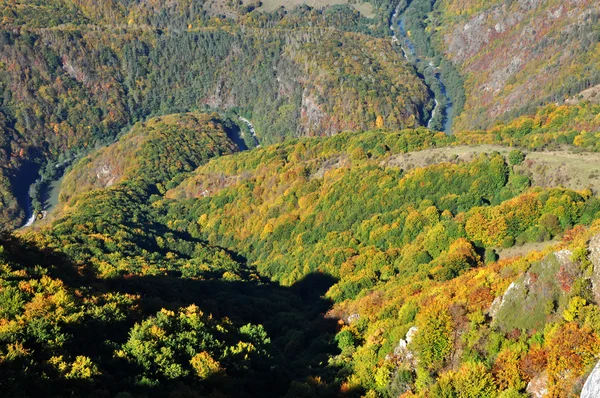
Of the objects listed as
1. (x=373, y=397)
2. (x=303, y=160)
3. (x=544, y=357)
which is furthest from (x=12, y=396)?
(x=303, y=160)

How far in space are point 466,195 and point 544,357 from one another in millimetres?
62391

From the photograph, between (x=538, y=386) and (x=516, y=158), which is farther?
(x=516, y=158)

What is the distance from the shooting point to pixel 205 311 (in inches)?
2485

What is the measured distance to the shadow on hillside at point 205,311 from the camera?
1433 inches

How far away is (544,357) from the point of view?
36562mm

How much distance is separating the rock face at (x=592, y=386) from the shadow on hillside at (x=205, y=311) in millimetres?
19695

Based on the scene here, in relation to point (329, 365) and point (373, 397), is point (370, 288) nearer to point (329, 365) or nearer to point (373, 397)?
point (329, 365)

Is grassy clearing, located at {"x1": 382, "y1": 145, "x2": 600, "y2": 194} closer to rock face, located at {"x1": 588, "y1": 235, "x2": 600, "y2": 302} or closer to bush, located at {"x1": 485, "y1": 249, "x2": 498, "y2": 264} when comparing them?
bush, located at {"x1": 485, "y1": 249, "x2": 498, "y2": 264}

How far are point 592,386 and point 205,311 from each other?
44.0m

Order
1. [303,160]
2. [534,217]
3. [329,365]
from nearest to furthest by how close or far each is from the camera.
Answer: [329,365] < [534,217] < [303,160]

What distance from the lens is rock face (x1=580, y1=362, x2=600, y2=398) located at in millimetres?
28481

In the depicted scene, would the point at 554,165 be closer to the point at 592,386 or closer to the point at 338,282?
the point at 338,282

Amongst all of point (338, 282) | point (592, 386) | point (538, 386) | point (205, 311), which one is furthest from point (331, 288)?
point (592, 386)

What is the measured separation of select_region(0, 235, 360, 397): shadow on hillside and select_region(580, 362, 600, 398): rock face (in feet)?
64.6
